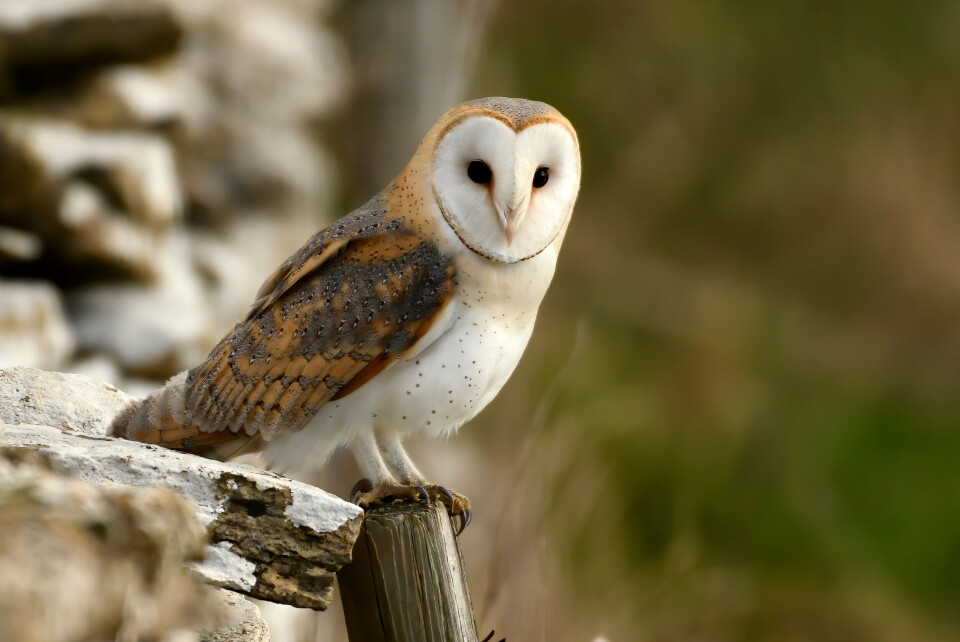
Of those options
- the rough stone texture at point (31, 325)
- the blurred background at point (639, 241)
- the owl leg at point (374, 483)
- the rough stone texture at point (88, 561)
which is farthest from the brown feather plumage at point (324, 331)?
the rough stone texture at point (31, 325)

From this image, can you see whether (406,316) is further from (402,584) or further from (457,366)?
(402,584)

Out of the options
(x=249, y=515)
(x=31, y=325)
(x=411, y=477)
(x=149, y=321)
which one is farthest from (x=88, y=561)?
(x=149, y=321)

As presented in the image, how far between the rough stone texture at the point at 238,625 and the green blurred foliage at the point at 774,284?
13.3 ft

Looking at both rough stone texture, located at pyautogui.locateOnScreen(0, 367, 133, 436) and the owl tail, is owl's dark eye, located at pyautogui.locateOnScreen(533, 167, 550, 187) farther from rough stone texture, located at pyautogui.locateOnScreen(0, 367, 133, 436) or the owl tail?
rough stone texture, located at pyautogui.locateOnScreen(0, 367, 133, 436)

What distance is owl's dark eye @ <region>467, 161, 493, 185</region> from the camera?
1623 millimetres

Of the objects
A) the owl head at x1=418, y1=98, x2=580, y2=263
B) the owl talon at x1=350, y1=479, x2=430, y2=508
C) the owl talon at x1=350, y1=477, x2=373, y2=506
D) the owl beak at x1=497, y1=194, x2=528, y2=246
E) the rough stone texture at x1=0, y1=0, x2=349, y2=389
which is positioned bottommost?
the owl talon at x1=350, y1=479, x2=430, y2=508

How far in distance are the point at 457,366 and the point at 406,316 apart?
4.2 inches

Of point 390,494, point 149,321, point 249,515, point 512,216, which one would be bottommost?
point 249,515

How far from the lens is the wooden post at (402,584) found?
1.54 meters

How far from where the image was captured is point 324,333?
5.44ft

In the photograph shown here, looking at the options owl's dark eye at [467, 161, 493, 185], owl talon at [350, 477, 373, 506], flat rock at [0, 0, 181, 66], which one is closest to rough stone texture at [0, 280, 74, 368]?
flat rock at [0, 0, 181, 66]

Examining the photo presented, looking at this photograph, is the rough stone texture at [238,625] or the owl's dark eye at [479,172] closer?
the rough stone texture at [238,625]

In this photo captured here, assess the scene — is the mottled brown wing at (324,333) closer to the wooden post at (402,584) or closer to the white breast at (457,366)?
the white breast at (457,366)

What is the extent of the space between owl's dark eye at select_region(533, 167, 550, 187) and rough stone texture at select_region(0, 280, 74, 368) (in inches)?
76.0
